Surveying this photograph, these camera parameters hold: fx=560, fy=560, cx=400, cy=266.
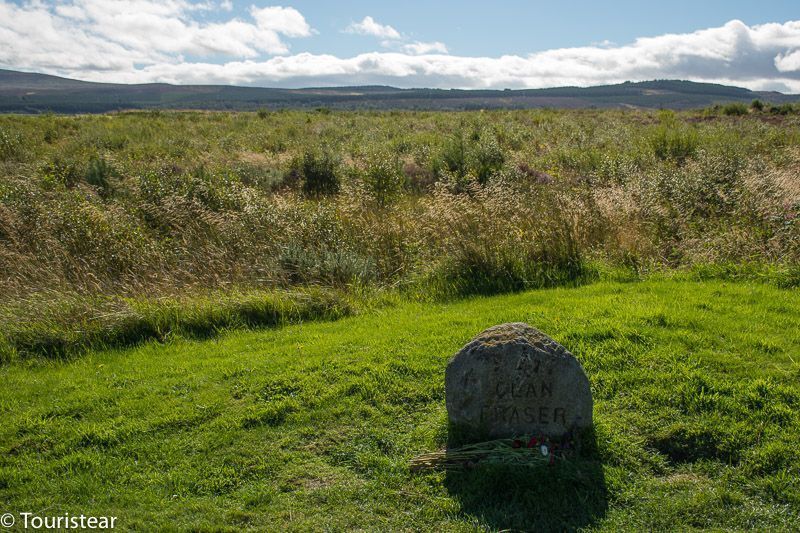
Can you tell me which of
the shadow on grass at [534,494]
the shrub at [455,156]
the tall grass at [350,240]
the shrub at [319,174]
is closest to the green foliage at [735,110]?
the tall grass at [350,240]

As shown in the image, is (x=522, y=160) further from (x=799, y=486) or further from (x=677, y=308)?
(x=799, y=486)

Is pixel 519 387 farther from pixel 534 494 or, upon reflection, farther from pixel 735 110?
pixel 735 110

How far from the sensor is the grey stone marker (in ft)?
14.2

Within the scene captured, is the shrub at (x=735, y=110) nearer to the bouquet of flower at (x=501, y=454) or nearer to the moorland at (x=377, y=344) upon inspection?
the moorland at (x=377, y=344)

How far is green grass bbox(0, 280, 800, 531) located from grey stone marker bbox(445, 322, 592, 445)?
36 cm

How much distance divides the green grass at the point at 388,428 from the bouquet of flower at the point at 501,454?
100 mm

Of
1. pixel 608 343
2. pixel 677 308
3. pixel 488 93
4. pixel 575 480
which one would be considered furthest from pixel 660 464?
pixel 488 93

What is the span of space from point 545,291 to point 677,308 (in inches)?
67.5

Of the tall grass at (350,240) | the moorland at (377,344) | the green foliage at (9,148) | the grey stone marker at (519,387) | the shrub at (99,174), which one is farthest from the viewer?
the green foliage at (9,148)

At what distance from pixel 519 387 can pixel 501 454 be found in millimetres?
526

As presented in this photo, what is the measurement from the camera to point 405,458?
4.52 metres

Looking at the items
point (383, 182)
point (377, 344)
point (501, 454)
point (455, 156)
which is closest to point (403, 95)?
point (455, 156)

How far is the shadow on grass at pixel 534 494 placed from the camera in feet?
12.7

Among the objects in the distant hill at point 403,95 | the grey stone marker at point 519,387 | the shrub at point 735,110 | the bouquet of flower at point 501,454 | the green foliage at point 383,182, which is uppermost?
the distant hill at point 403,95
